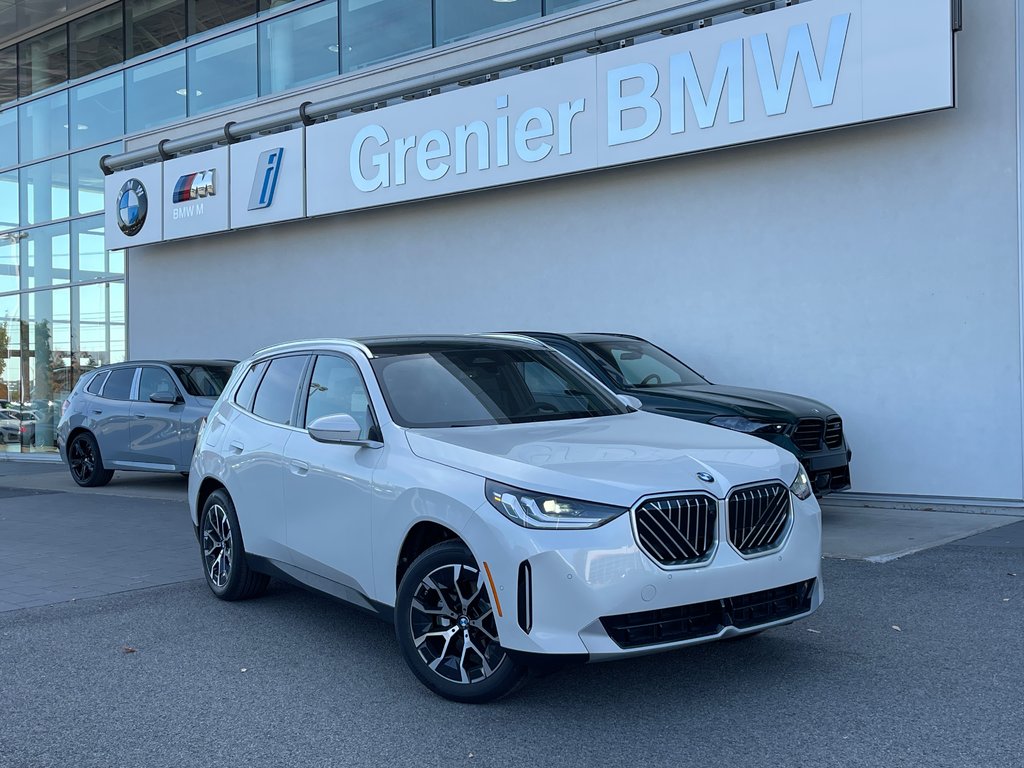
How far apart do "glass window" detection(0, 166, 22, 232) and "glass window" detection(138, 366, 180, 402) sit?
11.0m

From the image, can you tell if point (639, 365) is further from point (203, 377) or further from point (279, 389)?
point (203, 377)

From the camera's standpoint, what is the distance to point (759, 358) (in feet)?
38.5

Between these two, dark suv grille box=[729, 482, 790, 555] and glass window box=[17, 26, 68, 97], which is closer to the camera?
dark suv grille box=[729, 482, 790, 555]

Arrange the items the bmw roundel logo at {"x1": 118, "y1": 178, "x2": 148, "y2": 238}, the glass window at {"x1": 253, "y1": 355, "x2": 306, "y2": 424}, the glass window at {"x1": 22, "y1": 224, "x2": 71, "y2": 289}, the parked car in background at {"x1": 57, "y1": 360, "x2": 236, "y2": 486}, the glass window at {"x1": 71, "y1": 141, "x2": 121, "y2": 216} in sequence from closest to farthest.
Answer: the glass window at {"x1": 253, "y1": 355, "x2": 306, "y2": 424}
the parked car in background at {"x1": 57, "y1": 360, "x2": 236, "y2": 486}
the bmw roundel logo at {"x1": 118, "y1": 178, "x2": 148, "y2": 238}
the glass window at {"x1": 71, "y1": 141, "x2": 121, "y2": 216}
the glass window at {"x1": 22, "y1": 224, "x2": 71, "y2": 289}

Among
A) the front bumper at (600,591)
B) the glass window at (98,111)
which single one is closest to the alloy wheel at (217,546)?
the front bumper at (600,591)

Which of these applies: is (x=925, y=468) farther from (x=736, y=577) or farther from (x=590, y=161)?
(x=736, y=577)

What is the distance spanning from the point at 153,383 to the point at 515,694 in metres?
10.8

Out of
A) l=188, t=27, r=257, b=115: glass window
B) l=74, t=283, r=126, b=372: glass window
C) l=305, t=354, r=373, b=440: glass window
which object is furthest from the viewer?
l=74, t=283, r=126, b=372: glass window

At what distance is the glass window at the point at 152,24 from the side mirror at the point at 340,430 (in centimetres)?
1681

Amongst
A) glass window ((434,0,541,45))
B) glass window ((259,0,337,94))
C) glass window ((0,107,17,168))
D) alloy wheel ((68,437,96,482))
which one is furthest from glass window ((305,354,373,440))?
glass window ((0,107,17,168))

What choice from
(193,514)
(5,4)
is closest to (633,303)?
(193,514)

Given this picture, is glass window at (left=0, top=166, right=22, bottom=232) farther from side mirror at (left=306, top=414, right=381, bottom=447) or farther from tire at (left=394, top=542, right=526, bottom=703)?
tire at (left=394, top=542, right=526, bottom=703)

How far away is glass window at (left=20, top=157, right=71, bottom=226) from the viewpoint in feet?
71.7

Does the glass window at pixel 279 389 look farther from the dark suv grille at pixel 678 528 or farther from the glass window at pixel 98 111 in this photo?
the glass window at pixel 98 111
